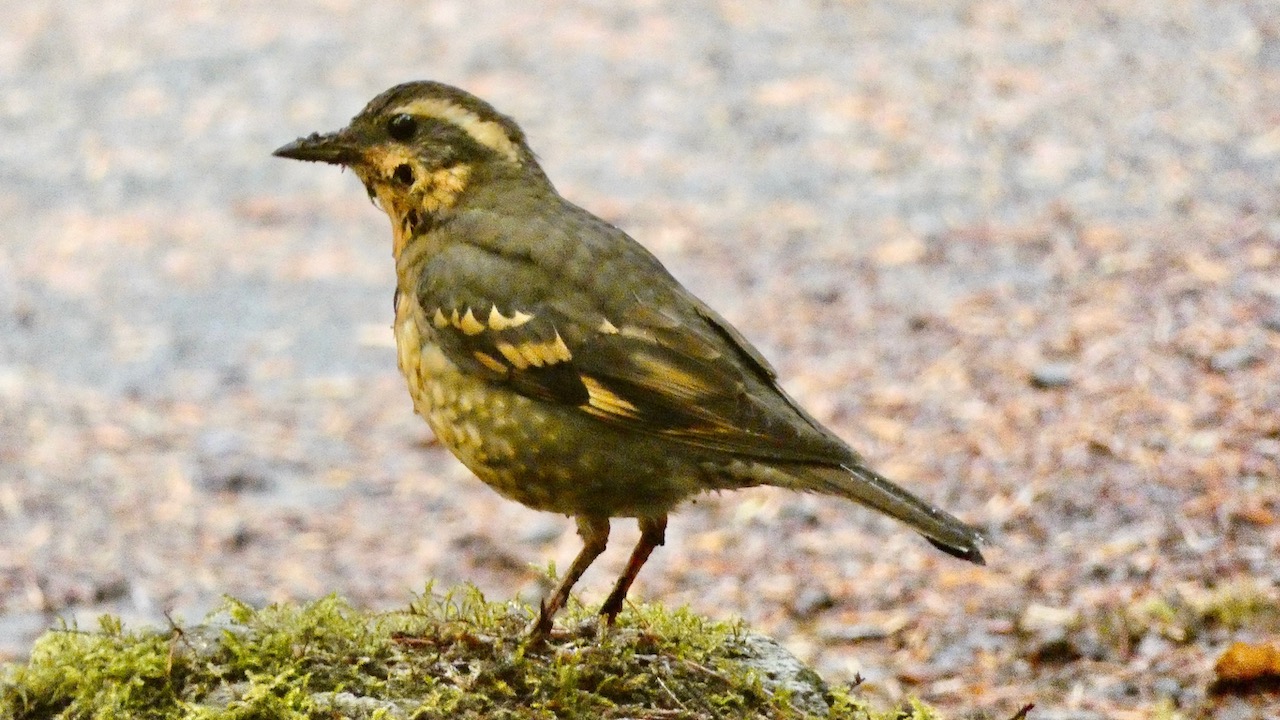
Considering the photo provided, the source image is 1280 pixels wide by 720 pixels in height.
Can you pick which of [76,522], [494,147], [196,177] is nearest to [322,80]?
[196,177]

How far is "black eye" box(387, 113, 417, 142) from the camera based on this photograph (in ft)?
13.8

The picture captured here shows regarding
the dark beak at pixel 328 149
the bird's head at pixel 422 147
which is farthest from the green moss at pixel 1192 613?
the dark beak at pixel 328 149

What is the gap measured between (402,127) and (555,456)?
1075mm

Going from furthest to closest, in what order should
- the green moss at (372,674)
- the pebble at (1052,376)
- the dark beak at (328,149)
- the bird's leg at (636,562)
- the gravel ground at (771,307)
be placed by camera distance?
the pebble at (1052,376)
the gravel ground at (771,307)
the dark beak at (328,149)
the bird's leg at (636,562)
the green moss at (372,674)

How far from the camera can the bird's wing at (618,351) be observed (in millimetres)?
3779

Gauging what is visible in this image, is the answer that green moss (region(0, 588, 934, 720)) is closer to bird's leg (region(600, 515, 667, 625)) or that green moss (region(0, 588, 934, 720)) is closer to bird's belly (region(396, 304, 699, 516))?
bird's leg (region(600, 515, 667, 625))

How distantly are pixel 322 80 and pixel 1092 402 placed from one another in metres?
6.98

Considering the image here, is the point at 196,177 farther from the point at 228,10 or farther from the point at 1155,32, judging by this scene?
the point at 1155,32

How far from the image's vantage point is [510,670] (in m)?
3.46

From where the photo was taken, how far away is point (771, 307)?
878 centimetres

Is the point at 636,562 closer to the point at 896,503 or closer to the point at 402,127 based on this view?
the point at 896,503

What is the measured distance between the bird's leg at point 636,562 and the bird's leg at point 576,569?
9cm

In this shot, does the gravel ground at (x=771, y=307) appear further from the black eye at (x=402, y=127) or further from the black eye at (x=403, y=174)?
the black eye at (x=402, y=127)

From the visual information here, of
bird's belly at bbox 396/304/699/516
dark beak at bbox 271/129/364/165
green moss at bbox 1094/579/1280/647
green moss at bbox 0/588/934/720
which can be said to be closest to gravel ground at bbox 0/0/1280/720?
green moss at bbox 1094/579/1280/647
